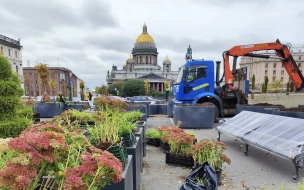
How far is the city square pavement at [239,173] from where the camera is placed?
12.1ft

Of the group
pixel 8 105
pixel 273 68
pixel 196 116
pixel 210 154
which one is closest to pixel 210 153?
pixel 210 154

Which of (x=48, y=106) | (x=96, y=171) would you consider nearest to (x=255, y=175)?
(x=96, y=171)

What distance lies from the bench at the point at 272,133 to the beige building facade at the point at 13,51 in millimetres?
46625

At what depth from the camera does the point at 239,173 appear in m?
4.24

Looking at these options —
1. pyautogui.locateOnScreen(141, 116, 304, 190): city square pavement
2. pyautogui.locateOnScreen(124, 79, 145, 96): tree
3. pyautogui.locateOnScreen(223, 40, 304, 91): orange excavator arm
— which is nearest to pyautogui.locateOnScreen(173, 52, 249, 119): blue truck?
pyautogui.locateOnScreen(223, 40, 304, 91): orange excavator arm

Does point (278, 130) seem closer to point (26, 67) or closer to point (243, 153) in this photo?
point (243, 153)

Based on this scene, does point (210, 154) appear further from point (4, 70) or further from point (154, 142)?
point (4, 70)

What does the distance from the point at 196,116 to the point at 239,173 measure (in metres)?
4.80

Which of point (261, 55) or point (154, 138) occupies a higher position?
point (261, 55)

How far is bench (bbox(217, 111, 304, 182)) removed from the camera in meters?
3.68

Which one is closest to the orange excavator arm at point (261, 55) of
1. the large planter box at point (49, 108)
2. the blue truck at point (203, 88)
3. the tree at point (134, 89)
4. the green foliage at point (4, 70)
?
the blue truck at point (203, 88)

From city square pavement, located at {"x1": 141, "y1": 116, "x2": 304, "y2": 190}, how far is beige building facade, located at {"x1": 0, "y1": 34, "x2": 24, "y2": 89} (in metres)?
46.1

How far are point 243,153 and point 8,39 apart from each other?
54.3 metres

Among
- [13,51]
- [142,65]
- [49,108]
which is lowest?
[49,108]
